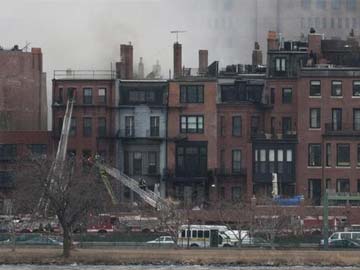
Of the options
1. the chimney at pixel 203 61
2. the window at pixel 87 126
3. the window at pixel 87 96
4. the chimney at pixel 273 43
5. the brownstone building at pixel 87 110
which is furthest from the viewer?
the chimney at pixel 203 61

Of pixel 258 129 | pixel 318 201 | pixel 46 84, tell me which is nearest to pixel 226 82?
pixel 258 129

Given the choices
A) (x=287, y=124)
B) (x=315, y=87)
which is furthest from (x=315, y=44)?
(x=315, y=87)

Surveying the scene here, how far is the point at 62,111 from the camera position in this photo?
5659 inches

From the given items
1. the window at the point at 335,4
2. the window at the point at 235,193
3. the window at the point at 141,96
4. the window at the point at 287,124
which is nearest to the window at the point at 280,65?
the window at the point at 287,124

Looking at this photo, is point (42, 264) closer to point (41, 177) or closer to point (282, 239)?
point (41, 177)

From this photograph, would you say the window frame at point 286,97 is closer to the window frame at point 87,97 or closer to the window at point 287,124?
the window at point 287,124

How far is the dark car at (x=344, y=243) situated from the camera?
11256cm

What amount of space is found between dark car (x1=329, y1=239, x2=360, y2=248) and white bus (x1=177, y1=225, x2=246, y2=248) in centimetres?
678

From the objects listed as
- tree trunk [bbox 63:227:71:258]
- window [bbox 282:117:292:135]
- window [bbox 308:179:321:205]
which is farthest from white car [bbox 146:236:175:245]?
window [bbox 282:117:292:135]

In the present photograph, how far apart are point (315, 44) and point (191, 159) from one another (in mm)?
17203

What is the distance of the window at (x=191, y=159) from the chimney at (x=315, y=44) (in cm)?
1445

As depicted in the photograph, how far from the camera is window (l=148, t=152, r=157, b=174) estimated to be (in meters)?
143

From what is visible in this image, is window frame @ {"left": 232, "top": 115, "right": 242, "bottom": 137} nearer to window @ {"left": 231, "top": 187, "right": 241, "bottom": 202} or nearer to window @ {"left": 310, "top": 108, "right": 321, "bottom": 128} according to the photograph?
window @ {"left": 231, "top": 187, "right": 241, "bottom": 202}

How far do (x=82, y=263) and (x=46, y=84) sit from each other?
6963cm
